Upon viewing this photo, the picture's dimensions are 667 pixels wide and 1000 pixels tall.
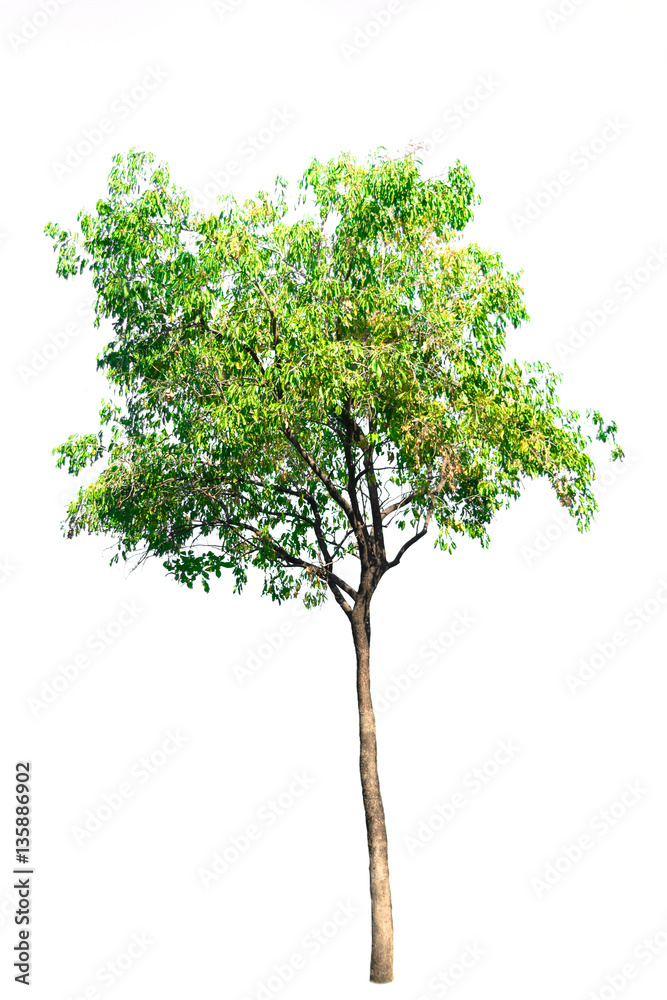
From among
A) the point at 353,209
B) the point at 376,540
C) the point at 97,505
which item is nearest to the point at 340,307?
the point at 353,209

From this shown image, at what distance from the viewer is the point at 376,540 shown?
15.3 meters

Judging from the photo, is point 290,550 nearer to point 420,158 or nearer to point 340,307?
point 340,307

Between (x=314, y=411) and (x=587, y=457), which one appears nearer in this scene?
(x=314, y=411)

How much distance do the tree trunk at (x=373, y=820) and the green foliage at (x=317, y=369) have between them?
0.82m

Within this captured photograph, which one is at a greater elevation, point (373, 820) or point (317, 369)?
point (317, 369)

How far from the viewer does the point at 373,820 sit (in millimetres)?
14547

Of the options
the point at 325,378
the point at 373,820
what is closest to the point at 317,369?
the point at 325,378

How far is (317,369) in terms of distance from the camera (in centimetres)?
1388

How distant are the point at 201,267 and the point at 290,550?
14.5ft

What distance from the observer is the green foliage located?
47.2ft

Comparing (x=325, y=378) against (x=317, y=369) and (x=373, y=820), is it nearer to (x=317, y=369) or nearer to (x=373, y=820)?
(x=317, y=369)

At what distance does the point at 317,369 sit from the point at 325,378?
6.3 inches

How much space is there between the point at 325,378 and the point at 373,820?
6182 millimetres

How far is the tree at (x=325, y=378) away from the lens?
47.1ft
